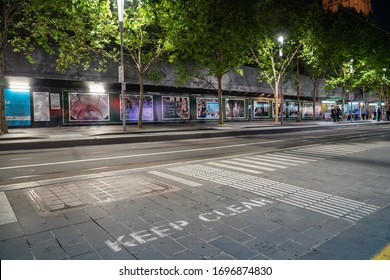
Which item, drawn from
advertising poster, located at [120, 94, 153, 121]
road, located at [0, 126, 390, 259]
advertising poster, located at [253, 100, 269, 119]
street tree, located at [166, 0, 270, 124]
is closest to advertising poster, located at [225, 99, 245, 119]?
advertising poster, located at [253, 100, 269, 119]

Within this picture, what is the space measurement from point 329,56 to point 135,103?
22.6 metres

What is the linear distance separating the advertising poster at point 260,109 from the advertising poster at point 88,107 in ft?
63.6

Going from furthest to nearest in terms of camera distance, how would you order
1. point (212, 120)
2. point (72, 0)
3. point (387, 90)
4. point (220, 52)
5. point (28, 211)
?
point (387, 90) < point (212, 120) < point (220, 52) < point (72, 0) < point (28, 211)

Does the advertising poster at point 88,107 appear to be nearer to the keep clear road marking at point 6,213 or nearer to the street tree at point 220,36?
the street tree at point 220,36

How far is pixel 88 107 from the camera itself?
917 inches

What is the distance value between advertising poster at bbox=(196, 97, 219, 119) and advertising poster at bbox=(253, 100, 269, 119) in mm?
6696

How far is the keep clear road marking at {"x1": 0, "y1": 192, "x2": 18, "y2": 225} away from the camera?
3803mm

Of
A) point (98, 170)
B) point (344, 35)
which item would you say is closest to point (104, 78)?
point (98, 170)

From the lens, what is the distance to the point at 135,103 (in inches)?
1021

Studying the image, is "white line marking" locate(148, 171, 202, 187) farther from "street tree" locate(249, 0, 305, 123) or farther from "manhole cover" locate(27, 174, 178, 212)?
"street tree" locate(249, 0, 305, 123)

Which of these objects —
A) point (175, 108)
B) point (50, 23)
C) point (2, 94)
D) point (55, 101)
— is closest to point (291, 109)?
point (175, 108)

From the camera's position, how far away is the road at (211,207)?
3.02 m

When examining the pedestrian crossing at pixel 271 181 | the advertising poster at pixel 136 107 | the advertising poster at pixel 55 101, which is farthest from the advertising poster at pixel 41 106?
the pedestrian crossing at pixel 271 181

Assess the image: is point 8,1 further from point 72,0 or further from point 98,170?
point 98,170
